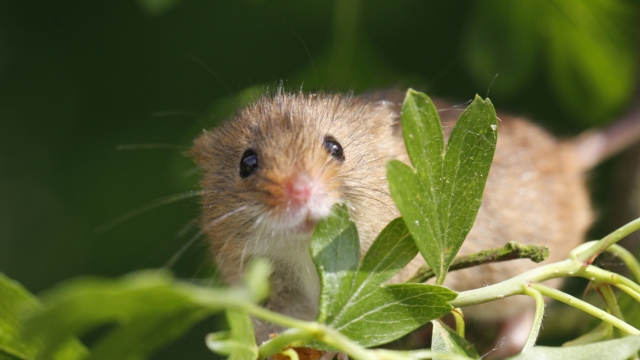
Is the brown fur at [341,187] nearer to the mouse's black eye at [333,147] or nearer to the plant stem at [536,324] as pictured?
the mouse's black eye at [333,147]

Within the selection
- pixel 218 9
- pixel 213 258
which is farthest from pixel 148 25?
pixel 213 258

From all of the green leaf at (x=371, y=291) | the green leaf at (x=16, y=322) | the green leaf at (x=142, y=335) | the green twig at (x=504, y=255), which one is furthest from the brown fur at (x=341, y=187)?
the green leaf at (x=142, y=335)

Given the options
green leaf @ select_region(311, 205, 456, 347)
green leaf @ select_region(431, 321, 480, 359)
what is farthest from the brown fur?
green leaf @ select_region(431, 321, 480, 359)

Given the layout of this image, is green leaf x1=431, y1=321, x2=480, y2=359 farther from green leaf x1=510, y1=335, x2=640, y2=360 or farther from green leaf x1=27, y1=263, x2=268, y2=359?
green leaf x1=27, y1=263, x2=268, y2=359

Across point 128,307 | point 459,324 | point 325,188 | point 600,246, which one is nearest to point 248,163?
point 325,188

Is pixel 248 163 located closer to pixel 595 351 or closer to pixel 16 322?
pixel 16 322

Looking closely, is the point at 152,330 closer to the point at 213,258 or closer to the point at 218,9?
the point at 213,258
